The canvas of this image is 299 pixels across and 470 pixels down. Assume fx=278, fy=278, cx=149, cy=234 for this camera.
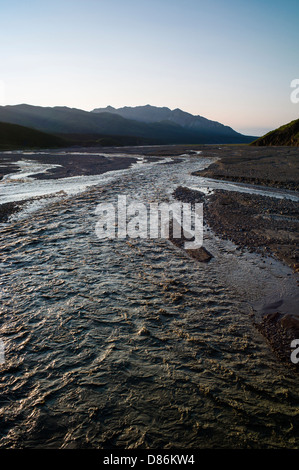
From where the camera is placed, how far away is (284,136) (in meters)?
80.0

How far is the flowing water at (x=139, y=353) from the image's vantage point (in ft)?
14.4

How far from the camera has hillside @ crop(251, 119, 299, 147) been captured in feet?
250

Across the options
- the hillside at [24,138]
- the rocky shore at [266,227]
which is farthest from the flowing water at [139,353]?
the hillside at [24,138]

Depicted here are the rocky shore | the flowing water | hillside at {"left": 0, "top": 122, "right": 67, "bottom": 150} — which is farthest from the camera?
hillside at {"left": 0, "top": 122, "right": 67, "bottom": 150}

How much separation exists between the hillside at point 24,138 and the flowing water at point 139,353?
89454mm

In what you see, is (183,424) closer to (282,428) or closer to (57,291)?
(282,428)

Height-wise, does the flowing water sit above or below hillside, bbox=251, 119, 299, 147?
below

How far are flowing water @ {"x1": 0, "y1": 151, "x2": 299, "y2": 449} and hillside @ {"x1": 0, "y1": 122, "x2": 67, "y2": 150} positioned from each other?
8945cm

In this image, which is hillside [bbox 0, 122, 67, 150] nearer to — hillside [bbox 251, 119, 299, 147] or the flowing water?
hillside [bbox 251, 119, 299, 147]

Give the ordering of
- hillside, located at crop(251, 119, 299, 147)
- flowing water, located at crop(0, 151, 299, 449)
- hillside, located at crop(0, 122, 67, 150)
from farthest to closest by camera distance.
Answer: hillside, located at crop(0, 122, 67, 150) → hillside, located at crop(251, 119, 299, 147) → flowing water, located at crop(0, 151, 299, 449)

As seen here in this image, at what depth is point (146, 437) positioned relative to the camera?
4.26m

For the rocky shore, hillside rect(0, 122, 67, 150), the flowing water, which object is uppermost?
hillside rect(0, 122, 67, 150)

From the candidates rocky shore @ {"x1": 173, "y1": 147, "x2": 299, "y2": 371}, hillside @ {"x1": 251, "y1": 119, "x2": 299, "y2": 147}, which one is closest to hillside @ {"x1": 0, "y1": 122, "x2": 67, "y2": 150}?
hillside @ {"x1": 251, "y1": 119, "x2": 299, "y2": 147}
